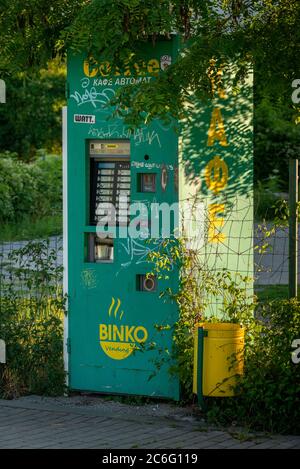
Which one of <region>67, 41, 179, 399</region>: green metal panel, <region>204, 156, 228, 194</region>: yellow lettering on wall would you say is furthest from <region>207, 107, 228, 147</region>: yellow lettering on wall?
<region>67, 41, 179, 399</region>: green metal panel

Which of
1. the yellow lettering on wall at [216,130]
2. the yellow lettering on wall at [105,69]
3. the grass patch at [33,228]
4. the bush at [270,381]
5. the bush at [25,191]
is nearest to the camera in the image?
the bush at [270,381]

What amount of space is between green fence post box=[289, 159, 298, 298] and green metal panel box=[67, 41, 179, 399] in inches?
35.4

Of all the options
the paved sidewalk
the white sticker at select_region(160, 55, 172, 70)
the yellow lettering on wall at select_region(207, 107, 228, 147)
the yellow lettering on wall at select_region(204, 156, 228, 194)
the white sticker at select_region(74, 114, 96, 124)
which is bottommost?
the paved sidewalk

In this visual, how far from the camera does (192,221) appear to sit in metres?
7.44

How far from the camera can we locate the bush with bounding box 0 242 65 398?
311 inches

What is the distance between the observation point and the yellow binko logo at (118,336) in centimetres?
756

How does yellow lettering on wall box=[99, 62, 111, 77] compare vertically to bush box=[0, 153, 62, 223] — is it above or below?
above

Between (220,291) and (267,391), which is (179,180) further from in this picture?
(267,391)

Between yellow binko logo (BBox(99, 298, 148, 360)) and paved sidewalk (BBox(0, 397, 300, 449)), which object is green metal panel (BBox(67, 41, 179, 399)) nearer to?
yellow binko logo (BBox(99, 298, 148, 360))

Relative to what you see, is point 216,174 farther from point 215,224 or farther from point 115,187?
point 115,187

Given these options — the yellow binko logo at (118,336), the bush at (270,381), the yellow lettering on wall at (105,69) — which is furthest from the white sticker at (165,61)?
the bush at (270,381)

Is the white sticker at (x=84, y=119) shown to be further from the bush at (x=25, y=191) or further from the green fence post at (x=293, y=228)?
the bush at (x=25, y=191)

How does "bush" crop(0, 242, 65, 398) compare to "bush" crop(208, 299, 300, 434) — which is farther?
"bush" crop(0, 242, 65, 398)
